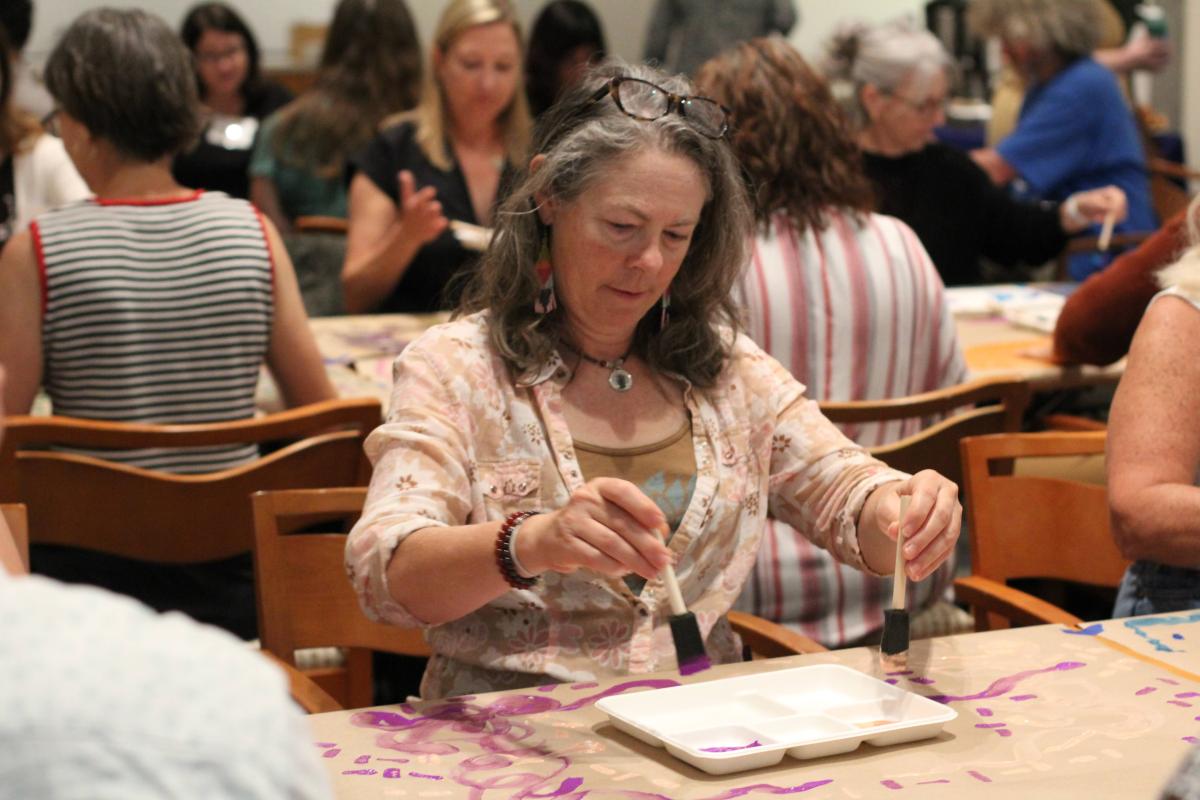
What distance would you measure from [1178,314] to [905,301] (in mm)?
762

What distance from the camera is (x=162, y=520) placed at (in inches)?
90.7

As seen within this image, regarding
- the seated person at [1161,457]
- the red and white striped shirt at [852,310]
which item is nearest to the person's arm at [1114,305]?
the red and white striped shirt at [852,310]

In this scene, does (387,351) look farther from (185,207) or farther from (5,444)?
(5,444)

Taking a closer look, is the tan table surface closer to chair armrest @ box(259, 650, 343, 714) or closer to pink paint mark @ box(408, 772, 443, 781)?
pink paint mark @ box(408, 772, 443, 781)

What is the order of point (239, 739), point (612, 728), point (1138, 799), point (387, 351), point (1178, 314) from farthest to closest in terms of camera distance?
1. point (387, 351)
2. point (1178, 314)
3. point (612, 728)
4. point (1138, 799)
5. point (239, 739)

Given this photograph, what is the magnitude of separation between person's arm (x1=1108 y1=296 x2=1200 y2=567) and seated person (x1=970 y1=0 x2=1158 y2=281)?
10.0 ft

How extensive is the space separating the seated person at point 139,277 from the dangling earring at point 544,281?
0.89 metres

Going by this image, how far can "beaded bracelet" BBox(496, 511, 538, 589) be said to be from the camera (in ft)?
A: 5.11

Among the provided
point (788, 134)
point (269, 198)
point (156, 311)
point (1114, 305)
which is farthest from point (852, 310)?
point (269, 198)

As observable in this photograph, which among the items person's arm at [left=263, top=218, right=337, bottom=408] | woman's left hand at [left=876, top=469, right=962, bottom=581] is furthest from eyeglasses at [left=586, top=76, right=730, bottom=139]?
person's arm at [left=263, top=218, right=337, bottom=408]

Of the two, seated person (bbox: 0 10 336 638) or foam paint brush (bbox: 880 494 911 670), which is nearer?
foam paint brush (bbox: 880 494 911 670)

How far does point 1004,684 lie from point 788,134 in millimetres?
1414

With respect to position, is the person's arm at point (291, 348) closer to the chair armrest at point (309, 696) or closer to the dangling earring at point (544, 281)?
the dangling earring at point (544, 281)

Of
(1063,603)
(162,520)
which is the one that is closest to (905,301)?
(1063,603)
